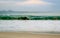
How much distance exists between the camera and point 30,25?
153 centimetres

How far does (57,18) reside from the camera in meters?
1.54

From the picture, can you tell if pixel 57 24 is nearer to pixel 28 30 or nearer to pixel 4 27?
pixel 28 30

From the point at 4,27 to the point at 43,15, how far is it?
0.52 m

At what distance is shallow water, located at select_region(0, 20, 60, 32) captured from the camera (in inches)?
59.9

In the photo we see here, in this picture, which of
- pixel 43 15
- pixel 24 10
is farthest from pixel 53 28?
pixel 24 10

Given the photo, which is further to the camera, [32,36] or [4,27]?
[4,27]

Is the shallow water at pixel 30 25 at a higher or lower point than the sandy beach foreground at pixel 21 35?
higher

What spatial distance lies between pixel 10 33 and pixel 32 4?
0.45 meters

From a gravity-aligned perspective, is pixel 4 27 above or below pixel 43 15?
below

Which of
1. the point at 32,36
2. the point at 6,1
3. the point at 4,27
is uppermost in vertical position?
the point at 6,1

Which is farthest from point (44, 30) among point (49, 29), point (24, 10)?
point (24, 10)

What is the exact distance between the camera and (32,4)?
1.52m

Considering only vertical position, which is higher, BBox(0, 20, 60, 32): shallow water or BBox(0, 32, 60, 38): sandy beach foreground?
BBox(0, 20, 60, 32): shallow water

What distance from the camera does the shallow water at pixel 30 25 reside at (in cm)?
152
